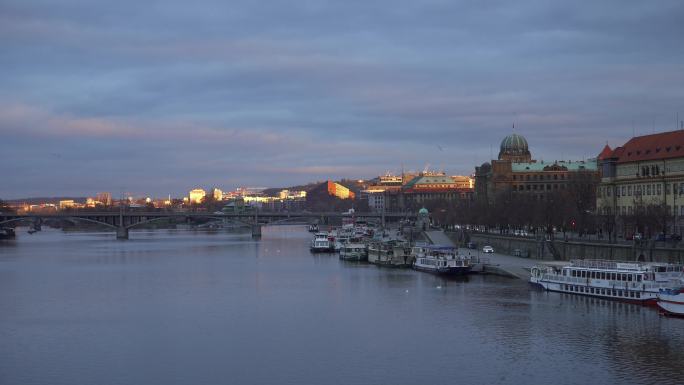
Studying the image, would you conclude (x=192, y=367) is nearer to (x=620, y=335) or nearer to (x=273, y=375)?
(x=273, y=375)

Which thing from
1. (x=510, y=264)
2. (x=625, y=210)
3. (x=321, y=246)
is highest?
(x=625, y=210)

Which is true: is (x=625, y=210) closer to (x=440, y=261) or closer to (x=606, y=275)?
(x=440, y=261)

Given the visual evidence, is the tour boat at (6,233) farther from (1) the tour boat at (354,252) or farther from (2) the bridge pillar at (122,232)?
(1) the tour boat at (354,252)

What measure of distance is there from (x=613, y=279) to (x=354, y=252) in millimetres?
43842

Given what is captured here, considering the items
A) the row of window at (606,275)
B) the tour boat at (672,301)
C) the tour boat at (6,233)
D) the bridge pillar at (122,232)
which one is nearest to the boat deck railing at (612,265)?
the row of window at (606,275)

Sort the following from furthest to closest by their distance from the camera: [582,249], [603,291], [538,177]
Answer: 1. [538,177]
2. [582,249]
3. [603,291]

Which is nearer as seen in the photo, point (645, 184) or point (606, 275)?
point (606, 275)

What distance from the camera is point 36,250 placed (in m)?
117

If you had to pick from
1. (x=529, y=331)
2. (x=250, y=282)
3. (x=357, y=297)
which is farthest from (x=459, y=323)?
(x=250, y=282)

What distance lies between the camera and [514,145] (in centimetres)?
16962

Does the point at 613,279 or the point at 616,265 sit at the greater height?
the point at 616,265

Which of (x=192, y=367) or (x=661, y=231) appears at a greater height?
(x=661, y=231)

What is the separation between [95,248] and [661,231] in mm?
75822

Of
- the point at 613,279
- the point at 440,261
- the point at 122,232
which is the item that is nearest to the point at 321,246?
the point at 440,261
